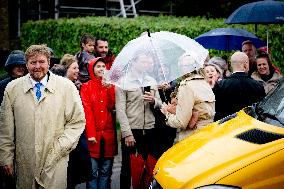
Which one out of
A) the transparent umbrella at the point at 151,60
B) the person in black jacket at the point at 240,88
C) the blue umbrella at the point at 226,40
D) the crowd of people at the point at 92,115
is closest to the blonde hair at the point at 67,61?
the crowd of people at the point at 92,115

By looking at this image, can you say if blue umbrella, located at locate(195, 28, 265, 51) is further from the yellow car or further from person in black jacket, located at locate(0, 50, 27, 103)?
the yellow car

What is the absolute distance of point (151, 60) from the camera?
19.5 feet

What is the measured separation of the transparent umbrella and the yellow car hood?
52.1 inches

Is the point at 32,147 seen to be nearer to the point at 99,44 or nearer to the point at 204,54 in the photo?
the point at 204,54

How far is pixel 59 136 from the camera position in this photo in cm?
493

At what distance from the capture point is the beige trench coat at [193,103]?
5.42 m

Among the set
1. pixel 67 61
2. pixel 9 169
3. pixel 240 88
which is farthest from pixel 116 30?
pixel 9 169

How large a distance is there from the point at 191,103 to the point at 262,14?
180 inches

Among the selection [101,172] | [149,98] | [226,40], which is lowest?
[101,172]

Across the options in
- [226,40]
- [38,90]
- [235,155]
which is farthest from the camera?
[226,40]

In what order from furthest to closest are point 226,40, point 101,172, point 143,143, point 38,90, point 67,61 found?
point 226,40 → point 67,61 → point 101,172 → point 143,143 → point 38,90

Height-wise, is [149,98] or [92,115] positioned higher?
[149,98]

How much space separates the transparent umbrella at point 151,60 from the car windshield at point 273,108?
1191 millimetres

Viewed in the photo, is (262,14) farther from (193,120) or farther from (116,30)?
(116,30)
